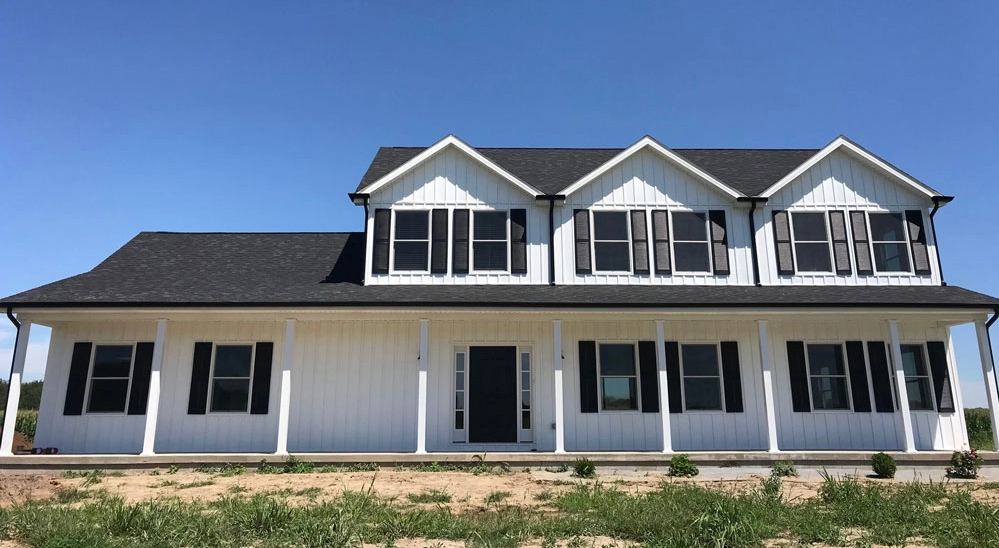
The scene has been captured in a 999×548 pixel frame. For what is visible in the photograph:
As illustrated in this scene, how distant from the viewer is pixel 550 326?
1436 cm

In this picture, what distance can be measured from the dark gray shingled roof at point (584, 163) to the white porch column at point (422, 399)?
4.36m

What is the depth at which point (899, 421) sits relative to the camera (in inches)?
542

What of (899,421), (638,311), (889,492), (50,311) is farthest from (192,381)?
(899,421)

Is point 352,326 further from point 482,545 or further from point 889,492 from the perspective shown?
point 889,492

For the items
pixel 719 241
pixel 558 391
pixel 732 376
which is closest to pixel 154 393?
pixel 558 391

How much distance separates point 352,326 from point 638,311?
21.0 feet

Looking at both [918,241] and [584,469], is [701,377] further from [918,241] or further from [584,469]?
[918,241]

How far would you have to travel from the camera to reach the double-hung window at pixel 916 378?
46.1ft

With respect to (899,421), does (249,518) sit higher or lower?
lower

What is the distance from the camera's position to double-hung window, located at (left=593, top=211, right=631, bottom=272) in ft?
49.4

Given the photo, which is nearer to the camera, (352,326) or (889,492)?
(889,492)

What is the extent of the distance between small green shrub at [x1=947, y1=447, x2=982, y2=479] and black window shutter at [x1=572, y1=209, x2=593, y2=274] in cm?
795

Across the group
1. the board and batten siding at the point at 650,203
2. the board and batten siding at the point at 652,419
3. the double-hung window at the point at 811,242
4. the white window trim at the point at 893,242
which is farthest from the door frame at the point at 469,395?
the white window trim at the point at 893,242

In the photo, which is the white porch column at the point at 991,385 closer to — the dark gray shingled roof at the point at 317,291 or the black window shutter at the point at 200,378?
the dark gray shingled roof at the point at 317,291
